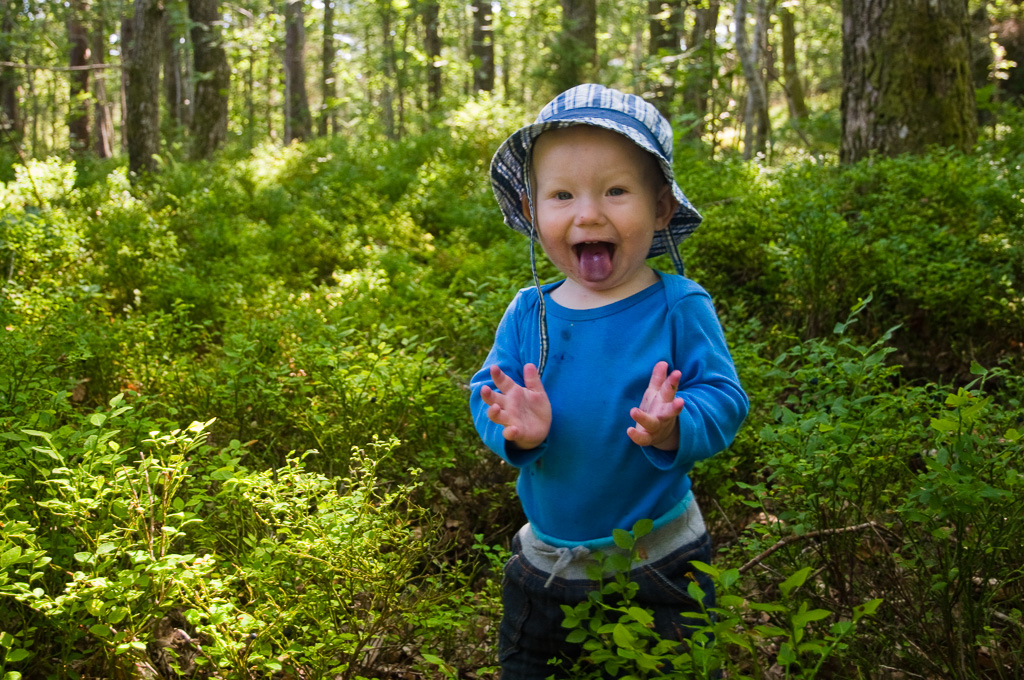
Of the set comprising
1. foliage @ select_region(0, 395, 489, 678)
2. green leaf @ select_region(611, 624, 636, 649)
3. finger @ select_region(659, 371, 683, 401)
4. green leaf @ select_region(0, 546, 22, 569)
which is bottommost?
foliage @ select_region(0, 395, 489, 678)

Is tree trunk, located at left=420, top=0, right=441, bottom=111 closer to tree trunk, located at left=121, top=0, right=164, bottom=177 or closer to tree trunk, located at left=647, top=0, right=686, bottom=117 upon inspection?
tree trunk, located at left=647, top=0, right=686, bottom=117

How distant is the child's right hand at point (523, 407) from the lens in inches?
73.2

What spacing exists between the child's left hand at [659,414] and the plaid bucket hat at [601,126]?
573 mm

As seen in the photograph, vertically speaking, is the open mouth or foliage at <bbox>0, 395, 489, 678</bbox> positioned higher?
the open mouth

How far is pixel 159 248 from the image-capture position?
613 centimetres

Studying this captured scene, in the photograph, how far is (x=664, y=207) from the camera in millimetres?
2180

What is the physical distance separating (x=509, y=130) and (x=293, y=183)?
9.94 ft

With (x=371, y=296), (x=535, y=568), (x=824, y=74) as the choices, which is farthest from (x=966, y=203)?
(x=824, y=74)

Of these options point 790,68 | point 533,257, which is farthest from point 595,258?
point 790,68

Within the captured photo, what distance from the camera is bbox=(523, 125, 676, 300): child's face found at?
2004mm

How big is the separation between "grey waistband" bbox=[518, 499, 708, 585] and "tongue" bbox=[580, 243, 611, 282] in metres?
0.69

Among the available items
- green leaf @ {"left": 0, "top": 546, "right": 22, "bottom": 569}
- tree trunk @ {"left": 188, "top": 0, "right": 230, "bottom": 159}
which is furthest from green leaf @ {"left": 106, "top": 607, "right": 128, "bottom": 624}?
tree trunk @ {"left": 188, "top": 0, "right": 230, "bottom": 159}

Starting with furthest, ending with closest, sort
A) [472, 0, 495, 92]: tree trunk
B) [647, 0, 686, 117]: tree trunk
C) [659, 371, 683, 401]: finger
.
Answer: [472, 0, 495, 92]: tree trunk < [647, 0, 686, 117]: tree trunk < [659, 371, 683, 401]: finger

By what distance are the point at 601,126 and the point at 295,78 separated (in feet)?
55.6
